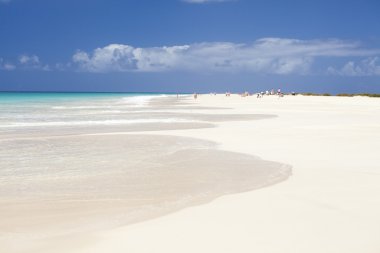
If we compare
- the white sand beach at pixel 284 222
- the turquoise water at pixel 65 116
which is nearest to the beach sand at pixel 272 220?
the white sand beach at pixel 284 222

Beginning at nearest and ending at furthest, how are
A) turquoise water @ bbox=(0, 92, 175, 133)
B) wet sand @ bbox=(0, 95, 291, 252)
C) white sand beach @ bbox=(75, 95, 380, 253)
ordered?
white sand beach @ bbox=(75, 95, 380, 253) → wet sand @ bbox=(0, 95, 291, 252) → turquoise water @ bbox=(0, 92, 175, 133)

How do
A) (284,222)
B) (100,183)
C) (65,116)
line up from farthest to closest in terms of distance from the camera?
1. (65,116)
2. (100,183)
3. (284,222)

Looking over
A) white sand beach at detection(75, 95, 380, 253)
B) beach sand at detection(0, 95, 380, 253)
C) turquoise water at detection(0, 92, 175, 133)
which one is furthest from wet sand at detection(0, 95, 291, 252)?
turquoise water at detection(0, 92, 175, 133)

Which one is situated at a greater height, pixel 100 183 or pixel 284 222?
pixel 284 222

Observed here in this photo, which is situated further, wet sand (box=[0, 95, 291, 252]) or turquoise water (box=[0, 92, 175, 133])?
turquoise water (box=[0, 92, 175, 133])

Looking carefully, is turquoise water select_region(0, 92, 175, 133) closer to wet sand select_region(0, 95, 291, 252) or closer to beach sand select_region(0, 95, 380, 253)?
wet sand select_region(0, 95, 291, 252)

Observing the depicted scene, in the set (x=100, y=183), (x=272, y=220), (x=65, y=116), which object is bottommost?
(x=65, y=116)

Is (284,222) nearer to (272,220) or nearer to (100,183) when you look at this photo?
(272,220)

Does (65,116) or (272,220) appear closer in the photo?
(272,220)

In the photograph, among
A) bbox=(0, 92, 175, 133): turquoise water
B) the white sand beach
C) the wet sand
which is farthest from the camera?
bbox=(0, 92, 175, 133): turquoise water

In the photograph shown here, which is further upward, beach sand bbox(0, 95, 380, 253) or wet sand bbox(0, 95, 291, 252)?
beach sand bbox(0, 95, 380, 253)

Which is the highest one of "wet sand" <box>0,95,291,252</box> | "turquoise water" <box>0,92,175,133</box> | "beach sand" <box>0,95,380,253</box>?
"beach sand" <box>0,95,380,253</box>

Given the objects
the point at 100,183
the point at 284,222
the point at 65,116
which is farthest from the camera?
the point at 65,116

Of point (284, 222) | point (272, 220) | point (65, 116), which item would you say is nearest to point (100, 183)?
point (272, 220)
